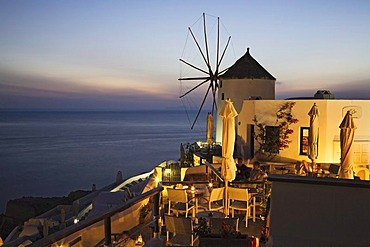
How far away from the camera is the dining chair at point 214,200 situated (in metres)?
7.87

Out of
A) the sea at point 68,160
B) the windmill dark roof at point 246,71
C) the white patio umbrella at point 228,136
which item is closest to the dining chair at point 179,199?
the white patio umbrella at point 228,136

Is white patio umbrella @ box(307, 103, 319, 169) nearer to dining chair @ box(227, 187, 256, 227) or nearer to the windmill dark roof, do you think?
dining chair @ box(227, 187, 256, 227)

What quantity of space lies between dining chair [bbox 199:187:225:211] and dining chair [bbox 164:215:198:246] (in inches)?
83.4

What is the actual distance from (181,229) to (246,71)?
17110 mm

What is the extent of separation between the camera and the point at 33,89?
44.6 meters

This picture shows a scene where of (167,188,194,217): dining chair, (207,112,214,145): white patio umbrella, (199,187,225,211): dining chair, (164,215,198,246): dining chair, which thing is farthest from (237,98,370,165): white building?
(164,215,198,246): dining chair

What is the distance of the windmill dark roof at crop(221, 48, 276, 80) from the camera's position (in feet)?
70.7

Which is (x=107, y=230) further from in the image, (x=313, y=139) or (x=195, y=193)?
(x=313, y=139)

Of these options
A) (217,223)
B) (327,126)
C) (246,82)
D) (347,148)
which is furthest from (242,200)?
(246,82)

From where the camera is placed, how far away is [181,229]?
5793 millimetres

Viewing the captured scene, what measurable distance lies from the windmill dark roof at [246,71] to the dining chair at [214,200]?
14.0 m

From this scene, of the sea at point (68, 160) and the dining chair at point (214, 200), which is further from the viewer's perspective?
the sea at point (68, 160)

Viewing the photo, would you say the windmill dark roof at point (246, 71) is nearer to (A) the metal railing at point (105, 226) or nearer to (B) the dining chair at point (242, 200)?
(B) the dining chair at point (242, 200)

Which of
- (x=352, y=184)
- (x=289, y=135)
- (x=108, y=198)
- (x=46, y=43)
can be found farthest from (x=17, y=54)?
(x=352, y=184)
